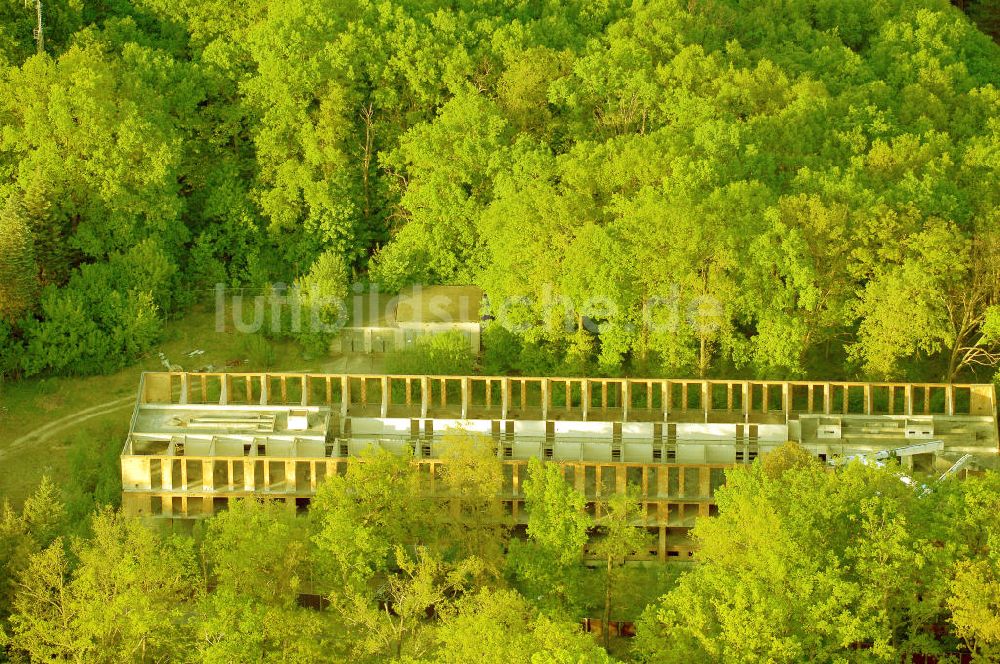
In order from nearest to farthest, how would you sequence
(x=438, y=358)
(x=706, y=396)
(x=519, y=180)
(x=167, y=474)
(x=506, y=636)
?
(x=506, y=636) → (x=167, y=474) → (x=706, y=396) → (x=438, y=358) → (x=519, y=180)

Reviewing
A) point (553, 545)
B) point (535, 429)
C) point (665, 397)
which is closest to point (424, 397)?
point (535, 429)

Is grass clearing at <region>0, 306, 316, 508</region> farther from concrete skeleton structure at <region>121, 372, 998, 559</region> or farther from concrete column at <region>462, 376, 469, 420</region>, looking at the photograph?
concrete column at <region>462, 376, 469, 420</region>

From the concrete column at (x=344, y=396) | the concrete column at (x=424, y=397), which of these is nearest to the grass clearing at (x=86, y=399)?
the concrete column at (x=344, y=396)

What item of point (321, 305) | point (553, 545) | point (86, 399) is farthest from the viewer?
point (321, 305)

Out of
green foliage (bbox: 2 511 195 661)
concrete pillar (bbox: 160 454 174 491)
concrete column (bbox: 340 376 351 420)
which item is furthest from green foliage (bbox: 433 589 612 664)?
concrete column (bbox: 340 376 351 420)

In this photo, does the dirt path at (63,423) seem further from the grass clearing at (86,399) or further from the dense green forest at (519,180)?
the dense green forest at (519,180)

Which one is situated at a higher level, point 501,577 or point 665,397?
point 665,397

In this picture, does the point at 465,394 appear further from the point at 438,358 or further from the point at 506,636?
the point at 506,636
